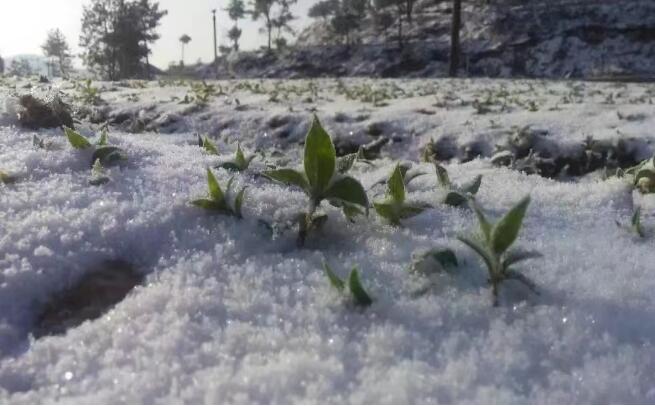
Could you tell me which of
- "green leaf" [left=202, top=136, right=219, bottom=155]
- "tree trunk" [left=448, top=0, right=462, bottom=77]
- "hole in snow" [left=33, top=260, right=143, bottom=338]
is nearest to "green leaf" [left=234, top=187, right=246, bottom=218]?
"hole in snow" [left=33, top=260, right=143, bottom=338]

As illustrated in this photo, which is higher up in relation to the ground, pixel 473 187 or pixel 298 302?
pixel 473 187

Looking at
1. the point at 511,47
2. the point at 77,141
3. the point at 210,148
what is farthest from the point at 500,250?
the point at 511,47

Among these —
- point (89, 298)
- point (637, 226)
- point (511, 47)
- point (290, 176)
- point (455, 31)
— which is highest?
point (511, 47)

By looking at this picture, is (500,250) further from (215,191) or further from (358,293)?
(215,191)

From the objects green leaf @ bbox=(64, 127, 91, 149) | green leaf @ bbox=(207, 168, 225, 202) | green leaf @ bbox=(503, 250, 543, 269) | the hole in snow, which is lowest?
the hole in snow

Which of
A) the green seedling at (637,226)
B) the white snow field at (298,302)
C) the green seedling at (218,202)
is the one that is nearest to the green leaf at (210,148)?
the white snow field at (298,302)

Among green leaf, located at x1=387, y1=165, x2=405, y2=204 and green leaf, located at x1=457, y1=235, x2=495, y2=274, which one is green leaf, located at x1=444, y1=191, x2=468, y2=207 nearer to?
green leaf, located at x1=387, y1=165, x2=405, y2=204
